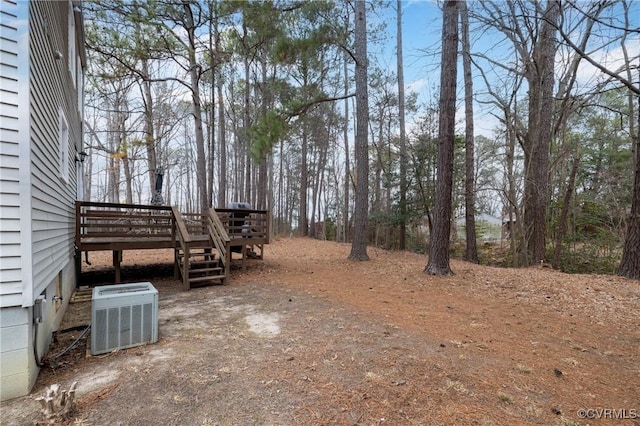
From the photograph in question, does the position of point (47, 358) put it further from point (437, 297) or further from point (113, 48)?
point (113, 48)

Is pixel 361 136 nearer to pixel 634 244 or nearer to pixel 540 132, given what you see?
pixel 540 132

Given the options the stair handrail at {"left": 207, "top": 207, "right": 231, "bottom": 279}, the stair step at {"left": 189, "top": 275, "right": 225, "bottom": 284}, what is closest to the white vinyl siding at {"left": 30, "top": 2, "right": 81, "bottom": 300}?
the stair step at {"left": 189, "top": 275, "right": 225, "bottom": 284}

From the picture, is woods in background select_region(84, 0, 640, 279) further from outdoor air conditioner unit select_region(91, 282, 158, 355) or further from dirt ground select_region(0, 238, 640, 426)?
outdoor air conditioner unit select_region(91, 282, 158, 355)

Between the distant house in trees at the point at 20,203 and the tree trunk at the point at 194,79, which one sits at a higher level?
the tree trunk at the point at 194,79

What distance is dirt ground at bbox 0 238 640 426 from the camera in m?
2.12

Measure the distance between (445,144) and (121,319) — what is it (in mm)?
6833

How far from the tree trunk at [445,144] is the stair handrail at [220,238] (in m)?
4.66

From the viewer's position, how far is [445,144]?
6.81m

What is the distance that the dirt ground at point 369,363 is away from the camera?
2.12m

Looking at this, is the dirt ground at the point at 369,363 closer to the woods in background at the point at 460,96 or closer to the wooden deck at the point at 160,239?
the wooden deck at the point at 160,239

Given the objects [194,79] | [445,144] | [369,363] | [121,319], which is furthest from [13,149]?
[194,79]

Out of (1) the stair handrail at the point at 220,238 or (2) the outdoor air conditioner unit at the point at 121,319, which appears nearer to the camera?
(2) the outdoor air conditioner unit at the point at 121,319

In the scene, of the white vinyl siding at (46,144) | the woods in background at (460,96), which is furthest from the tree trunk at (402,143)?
the white vinyl siding at (46,144)

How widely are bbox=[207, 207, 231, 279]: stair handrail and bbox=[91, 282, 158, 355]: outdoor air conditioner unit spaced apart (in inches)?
113
